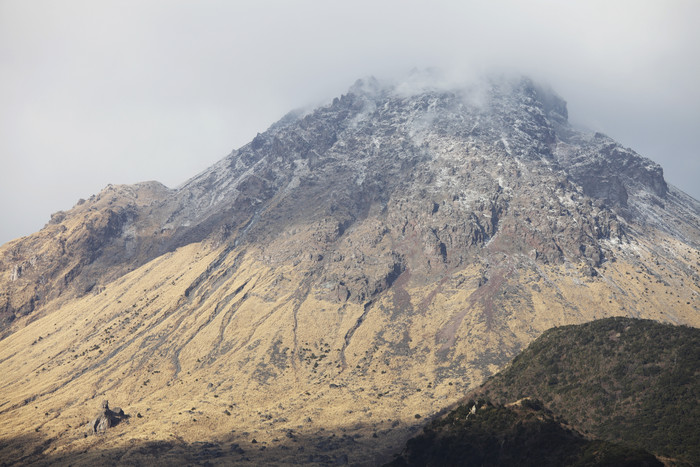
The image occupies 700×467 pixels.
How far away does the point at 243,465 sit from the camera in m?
144

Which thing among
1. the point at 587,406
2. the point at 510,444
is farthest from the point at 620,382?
the point at 510,444

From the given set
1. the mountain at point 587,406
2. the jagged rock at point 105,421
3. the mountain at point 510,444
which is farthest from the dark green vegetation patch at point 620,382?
the jagged rock at point 105,421

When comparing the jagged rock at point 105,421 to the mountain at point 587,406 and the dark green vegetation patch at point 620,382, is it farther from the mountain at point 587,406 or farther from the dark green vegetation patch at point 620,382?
the dark green vegetation patch at point 620,382

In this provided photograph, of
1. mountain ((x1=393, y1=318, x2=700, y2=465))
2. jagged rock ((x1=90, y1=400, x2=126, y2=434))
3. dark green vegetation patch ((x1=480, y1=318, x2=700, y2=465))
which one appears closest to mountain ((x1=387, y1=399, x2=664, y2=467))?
mountain ((x1=393, y1=318, x2=700, y2=465))

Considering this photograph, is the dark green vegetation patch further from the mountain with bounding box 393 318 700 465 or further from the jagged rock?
the jagged rock

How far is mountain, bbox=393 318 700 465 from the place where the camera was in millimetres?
93812

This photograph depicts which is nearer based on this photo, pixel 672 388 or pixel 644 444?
pixel 644 444

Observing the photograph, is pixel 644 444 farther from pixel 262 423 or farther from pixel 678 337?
pixel 262 423

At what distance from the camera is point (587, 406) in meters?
124

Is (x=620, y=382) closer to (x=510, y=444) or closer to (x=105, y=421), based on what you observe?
(x=510, y=444)

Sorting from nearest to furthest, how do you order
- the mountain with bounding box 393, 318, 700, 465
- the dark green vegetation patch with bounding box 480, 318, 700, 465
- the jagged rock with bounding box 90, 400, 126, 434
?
the mountain with bounding box 393, 318, 700, 465
the dark green vegetation patch with bounding box 480, 318, 700, 465
the jagged rock with bounding box 90, 400, 126, 434

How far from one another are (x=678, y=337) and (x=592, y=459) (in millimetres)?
69200

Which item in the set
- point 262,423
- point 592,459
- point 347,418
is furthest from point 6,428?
point 592,459

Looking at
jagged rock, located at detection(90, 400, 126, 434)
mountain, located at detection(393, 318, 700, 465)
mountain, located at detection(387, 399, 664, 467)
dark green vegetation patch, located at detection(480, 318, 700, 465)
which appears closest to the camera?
mountain, located at detection(387, 399, 664, 467)
